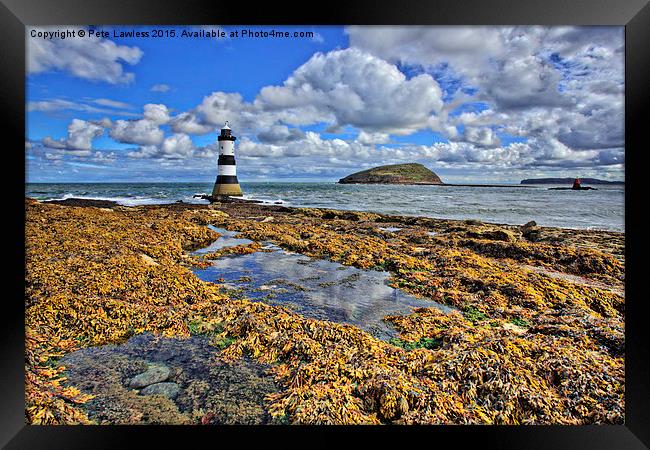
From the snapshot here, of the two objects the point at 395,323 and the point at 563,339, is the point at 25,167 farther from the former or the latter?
the point at 563,339

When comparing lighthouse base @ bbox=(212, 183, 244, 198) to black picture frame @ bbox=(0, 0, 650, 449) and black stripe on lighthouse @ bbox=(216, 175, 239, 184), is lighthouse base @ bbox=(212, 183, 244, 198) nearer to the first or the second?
black stripe on lighthouse @ bbox=(216, 175, 239, 184)

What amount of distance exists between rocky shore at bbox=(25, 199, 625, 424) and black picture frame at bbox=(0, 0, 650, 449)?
5.4 inches

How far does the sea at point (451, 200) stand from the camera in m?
10.4

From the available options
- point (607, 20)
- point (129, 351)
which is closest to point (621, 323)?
point (607, 20)

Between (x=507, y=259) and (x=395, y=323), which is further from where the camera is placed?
(x=507, y=259)

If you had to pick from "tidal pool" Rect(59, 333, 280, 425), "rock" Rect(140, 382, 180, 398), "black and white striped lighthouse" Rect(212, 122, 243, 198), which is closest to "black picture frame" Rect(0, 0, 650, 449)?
"tidal pool" Rect(59, 333, 280, 425)

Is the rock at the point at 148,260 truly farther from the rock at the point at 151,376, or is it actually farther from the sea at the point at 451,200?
the sea at the point at 451,200

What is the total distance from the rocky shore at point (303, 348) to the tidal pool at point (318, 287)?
23 centimetres

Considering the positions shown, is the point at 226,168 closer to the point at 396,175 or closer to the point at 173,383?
the point at 396,175

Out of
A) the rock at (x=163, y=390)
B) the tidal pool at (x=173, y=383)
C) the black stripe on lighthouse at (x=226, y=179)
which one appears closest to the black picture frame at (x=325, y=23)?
the tidal pool at (x=173, y=383)

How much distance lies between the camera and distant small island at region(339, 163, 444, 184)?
39.4 ft

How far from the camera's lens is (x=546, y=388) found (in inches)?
129

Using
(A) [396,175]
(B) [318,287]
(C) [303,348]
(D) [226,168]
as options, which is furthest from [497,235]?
(D) [226,168]

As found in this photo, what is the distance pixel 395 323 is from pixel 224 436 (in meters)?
2.47
